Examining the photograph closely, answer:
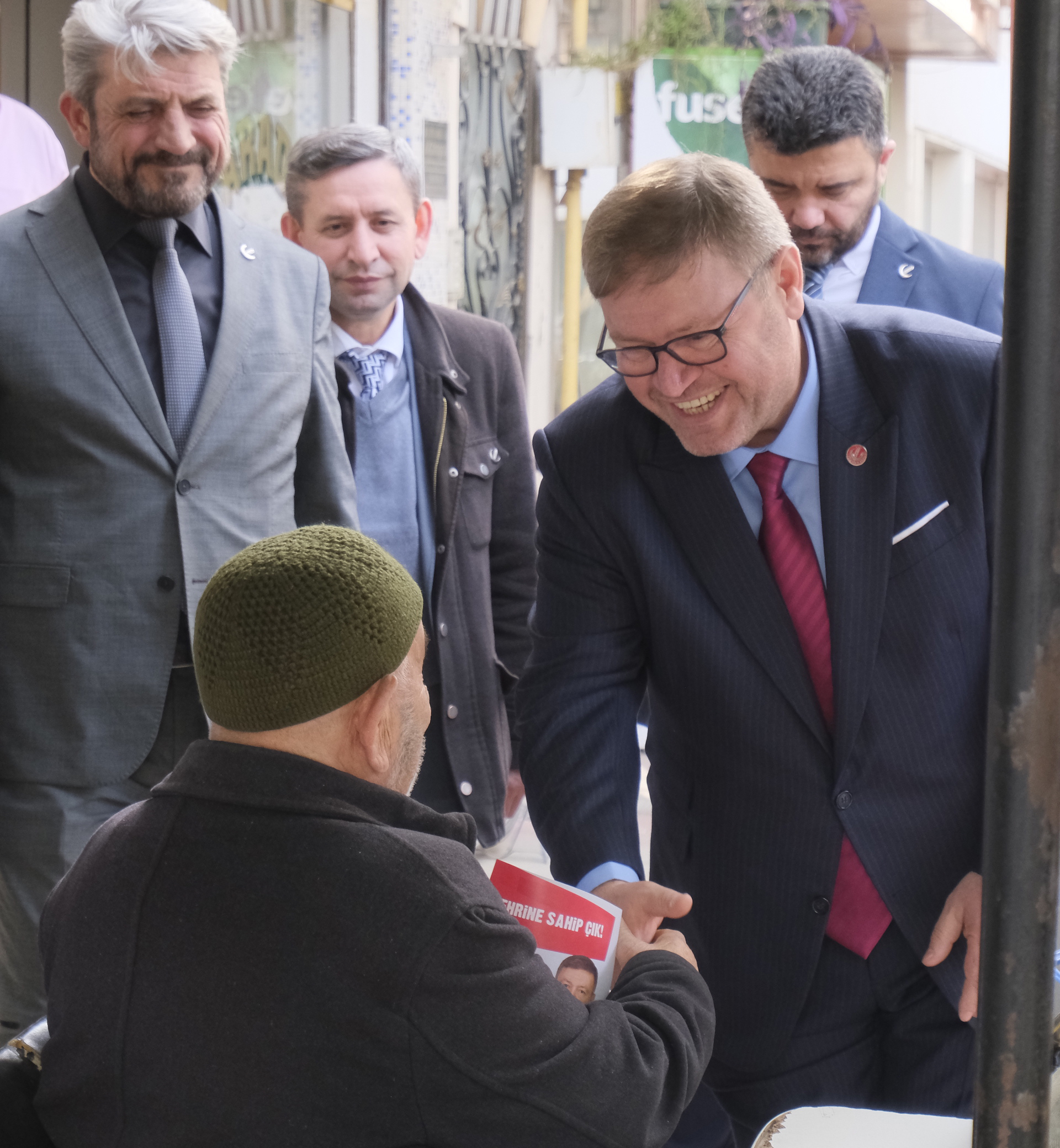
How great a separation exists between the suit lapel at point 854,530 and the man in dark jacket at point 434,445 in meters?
1.53

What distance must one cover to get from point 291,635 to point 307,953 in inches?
12.9

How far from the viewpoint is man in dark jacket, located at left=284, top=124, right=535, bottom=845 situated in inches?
133

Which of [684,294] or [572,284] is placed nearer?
[684,294]

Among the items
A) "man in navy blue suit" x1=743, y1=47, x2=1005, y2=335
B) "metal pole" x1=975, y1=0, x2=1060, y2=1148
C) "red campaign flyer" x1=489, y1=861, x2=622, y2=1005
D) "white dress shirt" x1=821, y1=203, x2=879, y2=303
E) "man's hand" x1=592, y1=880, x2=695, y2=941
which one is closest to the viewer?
"metal pole" x1=975, y1=0, x2=1060, y2=1148

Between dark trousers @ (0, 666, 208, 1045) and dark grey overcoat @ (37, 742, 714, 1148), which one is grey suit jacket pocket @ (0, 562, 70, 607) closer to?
dark trousers @ (0, 666, 208, 1045)

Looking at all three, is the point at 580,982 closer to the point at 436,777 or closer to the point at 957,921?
the point at 957,921

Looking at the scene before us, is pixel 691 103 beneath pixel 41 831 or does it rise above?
above

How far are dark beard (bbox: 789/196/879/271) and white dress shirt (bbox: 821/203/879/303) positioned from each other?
0.02m

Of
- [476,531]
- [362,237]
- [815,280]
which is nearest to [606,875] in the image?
[476,531]

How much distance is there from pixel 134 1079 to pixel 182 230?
1.91 meters

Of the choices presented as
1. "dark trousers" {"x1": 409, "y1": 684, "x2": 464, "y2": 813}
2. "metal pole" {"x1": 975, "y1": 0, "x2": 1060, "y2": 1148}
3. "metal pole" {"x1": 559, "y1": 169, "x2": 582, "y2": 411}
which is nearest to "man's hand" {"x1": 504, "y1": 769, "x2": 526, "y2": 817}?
"dark trousers" {"x1": 409, "y1": 684, "x2": 464, "y2": 813}

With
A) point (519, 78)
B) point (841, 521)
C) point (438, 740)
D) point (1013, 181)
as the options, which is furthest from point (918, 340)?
point (519, 78)

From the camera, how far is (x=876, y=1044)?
6.61 ft

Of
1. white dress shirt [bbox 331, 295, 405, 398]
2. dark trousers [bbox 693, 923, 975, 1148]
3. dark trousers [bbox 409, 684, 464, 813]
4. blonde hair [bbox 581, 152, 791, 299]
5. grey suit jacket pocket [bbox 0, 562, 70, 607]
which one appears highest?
blonde hair [bbox 581, 152, 791, 299]
